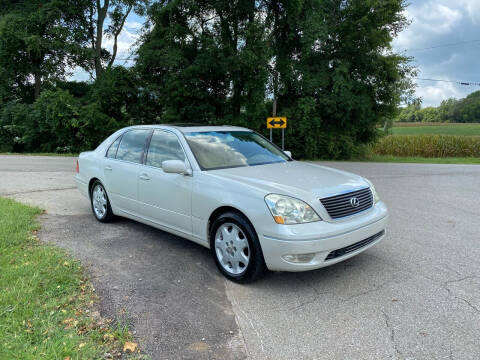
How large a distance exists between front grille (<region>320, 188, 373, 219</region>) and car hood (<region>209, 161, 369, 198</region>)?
55 mm

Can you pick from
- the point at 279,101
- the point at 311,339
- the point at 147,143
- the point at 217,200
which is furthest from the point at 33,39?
the point at 311,339

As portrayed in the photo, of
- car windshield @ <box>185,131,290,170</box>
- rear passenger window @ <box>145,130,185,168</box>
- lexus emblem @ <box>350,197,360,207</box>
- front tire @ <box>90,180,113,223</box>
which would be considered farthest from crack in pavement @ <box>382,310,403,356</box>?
front tire @ <box>90,180,113,223</box>

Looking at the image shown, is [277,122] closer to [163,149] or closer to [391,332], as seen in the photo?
[163,149]

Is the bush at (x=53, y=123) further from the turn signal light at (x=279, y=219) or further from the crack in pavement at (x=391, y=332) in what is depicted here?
the crack in pavement at (x=391, y=332)

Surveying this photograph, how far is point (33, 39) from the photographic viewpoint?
21.6 metres

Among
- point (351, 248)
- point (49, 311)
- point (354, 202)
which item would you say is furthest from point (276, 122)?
point (49, 311)

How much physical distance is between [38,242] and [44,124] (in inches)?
797

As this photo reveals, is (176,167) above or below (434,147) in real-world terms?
above

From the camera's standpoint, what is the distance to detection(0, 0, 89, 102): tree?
22.2m

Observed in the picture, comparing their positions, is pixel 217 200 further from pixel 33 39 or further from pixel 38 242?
pixel 33 39

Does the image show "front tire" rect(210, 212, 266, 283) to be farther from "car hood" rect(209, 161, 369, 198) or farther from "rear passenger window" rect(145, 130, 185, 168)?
"rear passenger window" rect(145, 130, 185, 168)

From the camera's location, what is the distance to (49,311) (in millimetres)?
3041

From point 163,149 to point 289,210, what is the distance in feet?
6.80

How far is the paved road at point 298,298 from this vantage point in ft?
8.91
